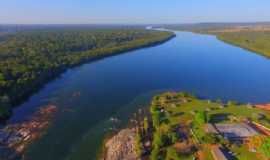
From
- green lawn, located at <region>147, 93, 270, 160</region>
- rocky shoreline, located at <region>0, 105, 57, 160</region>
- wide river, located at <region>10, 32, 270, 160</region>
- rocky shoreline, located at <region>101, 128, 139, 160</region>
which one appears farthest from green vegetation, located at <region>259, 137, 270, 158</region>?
rocky shoreline, located at <region>0, 105, 57, 160</region>

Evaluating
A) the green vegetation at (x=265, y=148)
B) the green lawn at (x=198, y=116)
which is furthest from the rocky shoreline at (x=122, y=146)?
the green vegetation at (x=265, y=148)

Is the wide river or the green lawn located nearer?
the green lawn

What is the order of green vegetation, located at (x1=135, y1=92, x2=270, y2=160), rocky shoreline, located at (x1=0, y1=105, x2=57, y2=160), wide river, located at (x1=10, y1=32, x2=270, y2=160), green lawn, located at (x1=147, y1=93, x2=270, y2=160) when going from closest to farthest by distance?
green vegetation, located at (x1=135, y1=92, x2=270, y2=160), green lawn, located at (x1=147, y1=93, x2=270, y2=160), rocky shoreline, located at (x1=0, y1=105, x2=57, y2=160), wide river, located at (x1=10, y1=32, x2=270, y2=160)

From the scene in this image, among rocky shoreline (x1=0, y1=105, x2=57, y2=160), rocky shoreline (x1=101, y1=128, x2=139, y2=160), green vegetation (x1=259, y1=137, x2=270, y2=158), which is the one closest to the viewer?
green vegetation (x1=259, y1=137, x2=270, y2=158)

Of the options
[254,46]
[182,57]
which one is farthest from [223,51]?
[182,57]

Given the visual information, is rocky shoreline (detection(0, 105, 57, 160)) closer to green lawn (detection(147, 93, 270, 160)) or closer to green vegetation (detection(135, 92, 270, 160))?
green vegetation (detection(135, 92, 270, 160))

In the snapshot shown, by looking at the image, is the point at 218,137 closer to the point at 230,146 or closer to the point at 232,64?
the point at 230,146
